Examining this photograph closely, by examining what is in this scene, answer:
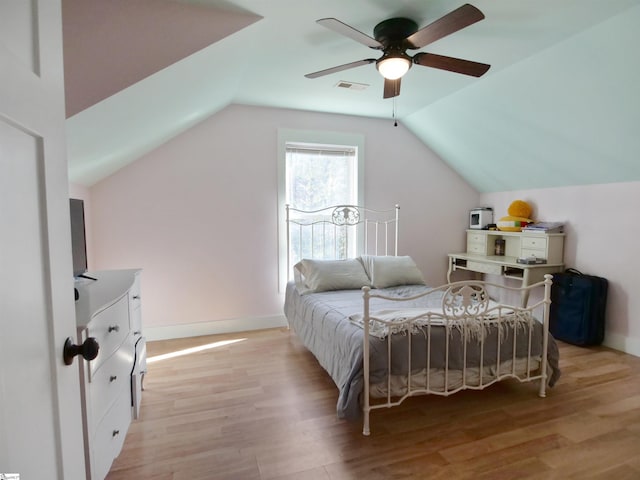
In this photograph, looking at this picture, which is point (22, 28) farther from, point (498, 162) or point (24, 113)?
point (498, 162)

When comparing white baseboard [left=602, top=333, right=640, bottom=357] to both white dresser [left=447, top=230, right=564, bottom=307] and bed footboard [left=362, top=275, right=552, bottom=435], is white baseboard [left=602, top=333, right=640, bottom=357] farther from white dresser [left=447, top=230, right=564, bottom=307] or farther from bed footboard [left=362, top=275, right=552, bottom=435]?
bed footboard [left=362, top=275, right=552, bottom=435]

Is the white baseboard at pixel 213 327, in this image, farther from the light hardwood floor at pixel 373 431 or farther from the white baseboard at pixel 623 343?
the white baseboard at pixel 623 343

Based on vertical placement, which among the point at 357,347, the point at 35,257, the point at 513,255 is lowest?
the point at 357,347

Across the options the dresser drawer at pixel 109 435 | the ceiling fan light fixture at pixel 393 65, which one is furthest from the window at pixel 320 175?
the dresser drawer at pixel 109 435

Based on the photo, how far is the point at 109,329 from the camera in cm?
142

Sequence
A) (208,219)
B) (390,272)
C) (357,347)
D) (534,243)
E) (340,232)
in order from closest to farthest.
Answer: (357,347) < (390,272) < (208,219) < (534,243) < (340,232)

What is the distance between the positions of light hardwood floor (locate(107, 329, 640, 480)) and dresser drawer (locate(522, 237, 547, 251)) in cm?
124

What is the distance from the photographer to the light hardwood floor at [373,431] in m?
1.66

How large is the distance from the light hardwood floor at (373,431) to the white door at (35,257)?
1137mm

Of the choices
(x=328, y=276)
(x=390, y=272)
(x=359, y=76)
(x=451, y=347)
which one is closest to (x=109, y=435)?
(x=451, y=347)

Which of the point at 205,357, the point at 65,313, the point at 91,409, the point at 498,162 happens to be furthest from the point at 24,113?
the point at 498,162

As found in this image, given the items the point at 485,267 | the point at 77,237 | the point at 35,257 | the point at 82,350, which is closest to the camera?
the point at 35,257

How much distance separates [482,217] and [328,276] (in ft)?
7.76

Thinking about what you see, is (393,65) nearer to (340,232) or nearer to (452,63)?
(452,63)
